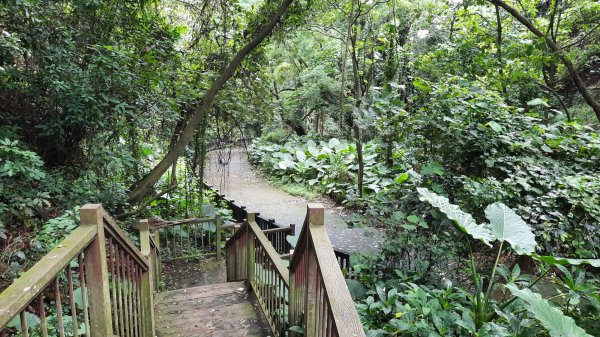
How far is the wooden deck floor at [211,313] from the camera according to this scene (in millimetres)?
3205

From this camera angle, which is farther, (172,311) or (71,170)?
(71,170)

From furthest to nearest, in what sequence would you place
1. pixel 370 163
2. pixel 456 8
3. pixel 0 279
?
pixel 370 163 < pixel 456 8 < pixel 0 279

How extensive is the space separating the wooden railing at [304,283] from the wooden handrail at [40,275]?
41.9 inches

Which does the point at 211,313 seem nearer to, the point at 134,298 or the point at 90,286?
the point at 134,298

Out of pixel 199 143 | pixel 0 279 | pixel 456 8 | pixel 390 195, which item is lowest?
pixel 0 279

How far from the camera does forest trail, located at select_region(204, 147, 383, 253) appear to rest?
7.52 meters

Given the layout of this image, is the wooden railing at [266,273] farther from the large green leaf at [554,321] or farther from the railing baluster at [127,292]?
the large green leaf at [554,321]

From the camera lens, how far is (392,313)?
9.22 feet

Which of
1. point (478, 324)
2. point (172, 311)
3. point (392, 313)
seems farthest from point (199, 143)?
point (478, 324)

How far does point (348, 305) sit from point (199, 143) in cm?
520

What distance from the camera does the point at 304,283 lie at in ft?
7.66

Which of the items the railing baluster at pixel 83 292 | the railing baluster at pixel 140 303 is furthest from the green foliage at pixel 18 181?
the railing baluster at pixel 83 292

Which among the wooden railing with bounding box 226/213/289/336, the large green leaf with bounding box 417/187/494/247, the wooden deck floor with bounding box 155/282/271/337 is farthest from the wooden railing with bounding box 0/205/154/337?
the large green leaf with bounding box 417/187/494/247

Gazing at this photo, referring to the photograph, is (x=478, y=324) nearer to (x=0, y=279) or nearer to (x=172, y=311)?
(x=172, y=311)
